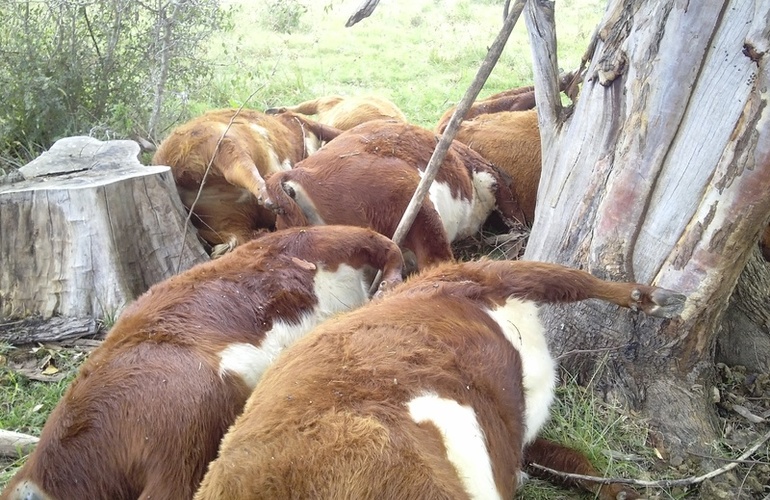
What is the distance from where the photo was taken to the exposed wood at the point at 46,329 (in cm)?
368

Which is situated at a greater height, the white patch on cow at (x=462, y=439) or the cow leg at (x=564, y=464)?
the white patch on cow at (x=462, y=439)

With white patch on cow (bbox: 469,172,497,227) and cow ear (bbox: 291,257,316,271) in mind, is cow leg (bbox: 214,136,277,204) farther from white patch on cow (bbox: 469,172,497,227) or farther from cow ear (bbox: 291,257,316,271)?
white patch on cow (bbox: 469,172,497,227)

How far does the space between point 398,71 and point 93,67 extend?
4.89 m

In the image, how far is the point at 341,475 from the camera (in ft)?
5.75

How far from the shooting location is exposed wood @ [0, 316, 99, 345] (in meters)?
3.68

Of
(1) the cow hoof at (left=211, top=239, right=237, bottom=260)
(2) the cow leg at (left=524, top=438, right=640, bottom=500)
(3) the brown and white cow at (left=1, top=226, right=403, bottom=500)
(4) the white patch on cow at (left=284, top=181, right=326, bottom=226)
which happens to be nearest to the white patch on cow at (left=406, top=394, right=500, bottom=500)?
(2) the cow leg at (left=524, top=438, right=640, bottom=500)

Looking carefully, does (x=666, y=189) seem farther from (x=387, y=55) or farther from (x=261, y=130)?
(x=387, y=55)

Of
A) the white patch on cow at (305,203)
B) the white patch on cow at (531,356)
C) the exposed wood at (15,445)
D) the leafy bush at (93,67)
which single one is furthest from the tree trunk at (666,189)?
the leafy bush at (93,67)

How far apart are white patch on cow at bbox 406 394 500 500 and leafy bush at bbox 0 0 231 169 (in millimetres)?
4025

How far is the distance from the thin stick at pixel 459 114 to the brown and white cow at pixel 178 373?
46 centimetres

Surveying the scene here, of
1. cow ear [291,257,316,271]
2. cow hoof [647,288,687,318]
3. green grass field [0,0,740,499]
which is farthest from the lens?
cow ear [291,257,316,271]

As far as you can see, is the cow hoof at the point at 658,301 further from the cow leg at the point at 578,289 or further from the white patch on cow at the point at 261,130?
the white patch on cow at the point at 261,130

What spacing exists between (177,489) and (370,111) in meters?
4.47

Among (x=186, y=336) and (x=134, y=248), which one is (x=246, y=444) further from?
(x=134, y=248)
